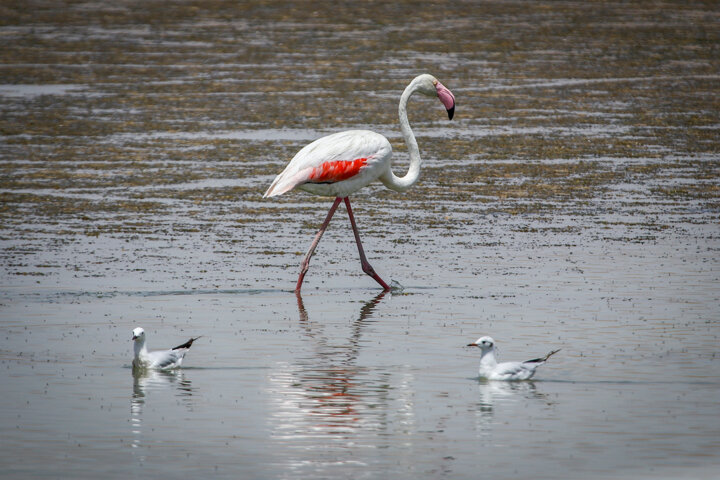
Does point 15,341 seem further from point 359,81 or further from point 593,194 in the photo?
point 359,81

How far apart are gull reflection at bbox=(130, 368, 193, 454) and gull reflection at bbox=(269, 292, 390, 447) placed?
1.89 ft

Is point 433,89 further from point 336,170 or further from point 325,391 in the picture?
point 325,391

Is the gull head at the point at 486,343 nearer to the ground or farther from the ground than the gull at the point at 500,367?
farther from the ground

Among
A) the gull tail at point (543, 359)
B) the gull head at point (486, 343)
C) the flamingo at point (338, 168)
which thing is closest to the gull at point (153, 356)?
the gull head at point (486, 343)

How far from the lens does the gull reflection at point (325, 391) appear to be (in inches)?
341

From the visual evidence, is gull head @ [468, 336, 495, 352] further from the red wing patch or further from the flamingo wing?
the red wing patch

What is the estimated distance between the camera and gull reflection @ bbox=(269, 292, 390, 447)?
8.67 metres

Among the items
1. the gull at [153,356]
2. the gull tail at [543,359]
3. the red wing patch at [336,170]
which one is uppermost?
the red wing patch at [336,170]

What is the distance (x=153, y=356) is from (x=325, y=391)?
131 cm

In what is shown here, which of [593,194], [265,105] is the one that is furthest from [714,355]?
[265,105]

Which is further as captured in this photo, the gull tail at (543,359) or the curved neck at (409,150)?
the curved neck at (409,150)

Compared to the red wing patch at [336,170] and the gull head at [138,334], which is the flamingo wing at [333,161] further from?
the gull head at [138,334]

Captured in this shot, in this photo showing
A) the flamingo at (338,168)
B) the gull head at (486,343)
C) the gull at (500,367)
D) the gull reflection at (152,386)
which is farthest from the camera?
the flamingo at (338,168)

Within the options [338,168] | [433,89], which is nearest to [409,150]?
[433,89]
